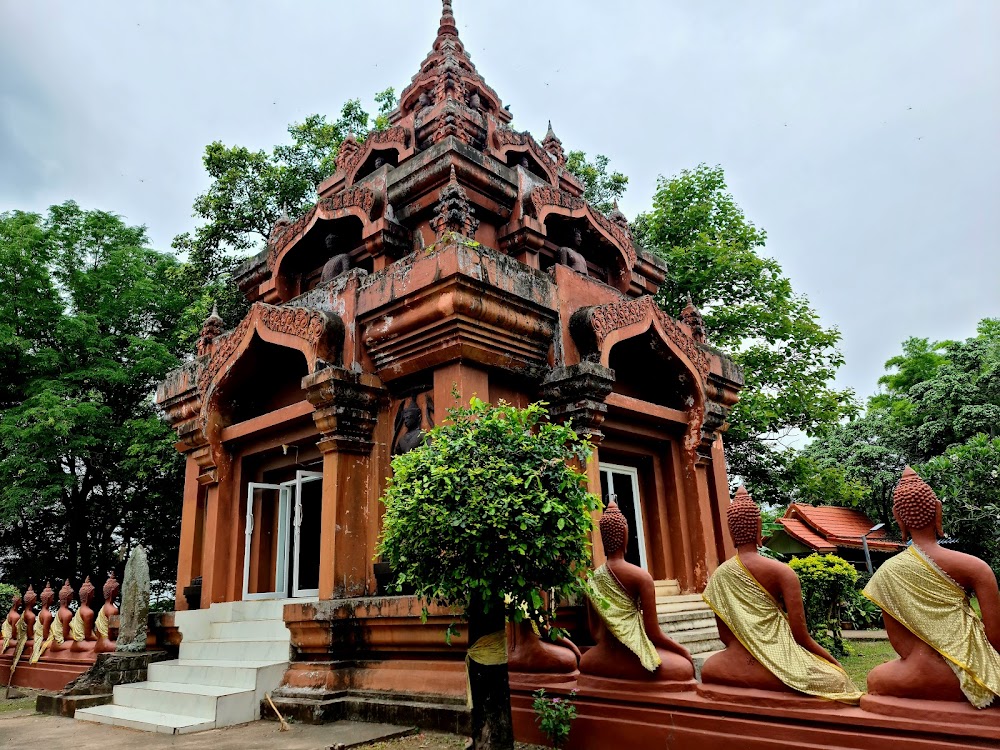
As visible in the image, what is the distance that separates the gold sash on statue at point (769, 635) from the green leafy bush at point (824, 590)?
26.6 feet

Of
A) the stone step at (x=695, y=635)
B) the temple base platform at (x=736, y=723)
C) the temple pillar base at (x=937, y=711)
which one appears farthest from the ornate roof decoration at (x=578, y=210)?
the temple pillar base at (x=937, y=711)

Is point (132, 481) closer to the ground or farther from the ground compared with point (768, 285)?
closer to the ground

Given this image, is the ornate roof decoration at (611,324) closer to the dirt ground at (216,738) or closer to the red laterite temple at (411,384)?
the red laterite temple at (411,384)

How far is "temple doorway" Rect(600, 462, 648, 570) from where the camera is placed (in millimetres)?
8773

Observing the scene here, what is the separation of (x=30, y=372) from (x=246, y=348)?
13014 mm

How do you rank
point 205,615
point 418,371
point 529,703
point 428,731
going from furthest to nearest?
point 205,615 → point 418,371 → point 428,731 → point 529,703

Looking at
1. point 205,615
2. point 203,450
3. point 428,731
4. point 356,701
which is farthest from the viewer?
point 203,450

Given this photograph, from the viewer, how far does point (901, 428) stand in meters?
25.1

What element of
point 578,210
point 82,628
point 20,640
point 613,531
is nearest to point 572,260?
point 578,210

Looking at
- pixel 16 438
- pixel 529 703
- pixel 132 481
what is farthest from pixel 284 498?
pixel 132 481

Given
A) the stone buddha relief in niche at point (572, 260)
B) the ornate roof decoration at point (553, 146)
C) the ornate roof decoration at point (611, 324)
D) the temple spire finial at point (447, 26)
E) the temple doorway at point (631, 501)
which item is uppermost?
the temple spire finial at point (447, 26)

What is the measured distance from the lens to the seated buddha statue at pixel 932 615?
3416mm

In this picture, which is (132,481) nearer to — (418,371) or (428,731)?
(418,371)

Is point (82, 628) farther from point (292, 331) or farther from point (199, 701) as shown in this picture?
point (292, 331)
